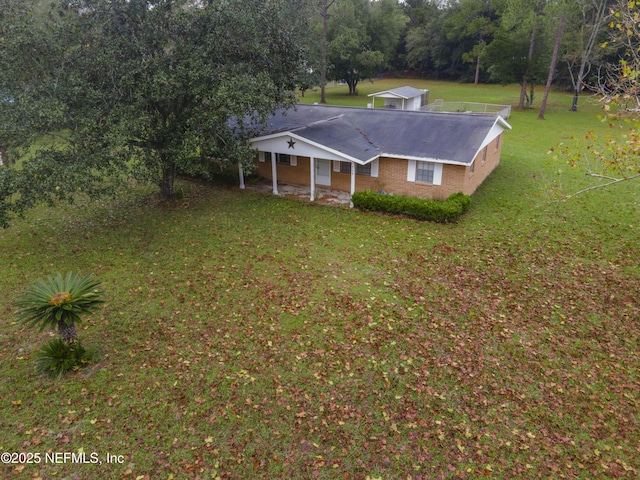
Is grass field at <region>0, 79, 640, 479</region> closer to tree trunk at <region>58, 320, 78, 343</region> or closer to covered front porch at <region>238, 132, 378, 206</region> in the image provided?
tree trunk at <region>58, 320, 78, 343</region>

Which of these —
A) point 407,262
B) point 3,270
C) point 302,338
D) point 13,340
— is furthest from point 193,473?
point 3,270

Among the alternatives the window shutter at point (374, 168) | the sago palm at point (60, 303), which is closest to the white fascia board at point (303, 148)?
the window shutter at point (374, 168)

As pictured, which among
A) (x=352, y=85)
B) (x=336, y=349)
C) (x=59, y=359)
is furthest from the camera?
(x=352, y=85)

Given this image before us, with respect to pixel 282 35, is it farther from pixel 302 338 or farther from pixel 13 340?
pixel 13 340

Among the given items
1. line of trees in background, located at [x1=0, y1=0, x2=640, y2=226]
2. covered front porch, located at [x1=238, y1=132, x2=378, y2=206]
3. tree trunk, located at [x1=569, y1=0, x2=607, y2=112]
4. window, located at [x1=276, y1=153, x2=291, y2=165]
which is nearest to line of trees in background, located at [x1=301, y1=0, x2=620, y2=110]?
tree trunk, located at [x1=569, y1=0, x2=607, y2=112]

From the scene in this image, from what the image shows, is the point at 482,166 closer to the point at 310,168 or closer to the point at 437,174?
the point at 437,174

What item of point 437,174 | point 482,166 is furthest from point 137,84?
point 482,166
